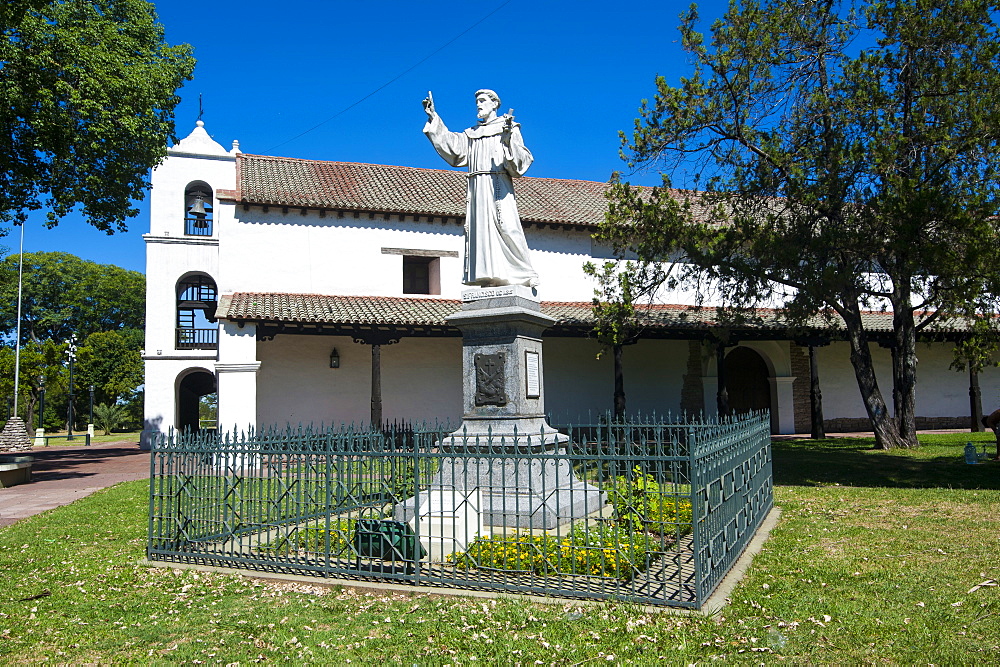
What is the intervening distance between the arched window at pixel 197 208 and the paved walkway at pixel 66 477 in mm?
7355

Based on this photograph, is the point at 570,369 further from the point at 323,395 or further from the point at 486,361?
the point at 486,361


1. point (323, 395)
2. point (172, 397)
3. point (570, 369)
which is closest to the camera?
point (323, 395)

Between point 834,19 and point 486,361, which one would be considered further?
point 834,19

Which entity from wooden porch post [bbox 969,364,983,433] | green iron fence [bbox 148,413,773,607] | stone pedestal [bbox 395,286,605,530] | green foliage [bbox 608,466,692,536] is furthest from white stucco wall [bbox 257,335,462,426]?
wooden porch post [bbox 969,364,983,433]

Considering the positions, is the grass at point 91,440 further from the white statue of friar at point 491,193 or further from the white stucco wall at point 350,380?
the white statue of friar at point 491,193

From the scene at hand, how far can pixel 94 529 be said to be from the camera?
8039 mm

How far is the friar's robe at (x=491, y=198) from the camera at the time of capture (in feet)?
24.9

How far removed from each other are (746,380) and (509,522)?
1794 centimetres

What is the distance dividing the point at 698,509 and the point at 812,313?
397 inches

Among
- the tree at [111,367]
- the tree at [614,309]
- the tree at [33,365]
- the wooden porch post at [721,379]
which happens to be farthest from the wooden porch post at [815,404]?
the tree at [111,367]

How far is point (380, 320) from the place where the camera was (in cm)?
1650

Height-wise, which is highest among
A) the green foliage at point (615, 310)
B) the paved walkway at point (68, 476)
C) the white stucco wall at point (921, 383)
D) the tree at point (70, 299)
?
the tree at point (70, 299)

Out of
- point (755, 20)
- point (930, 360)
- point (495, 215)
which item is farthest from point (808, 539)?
point (930, 360)

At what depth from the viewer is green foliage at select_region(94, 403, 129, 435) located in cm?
3800
